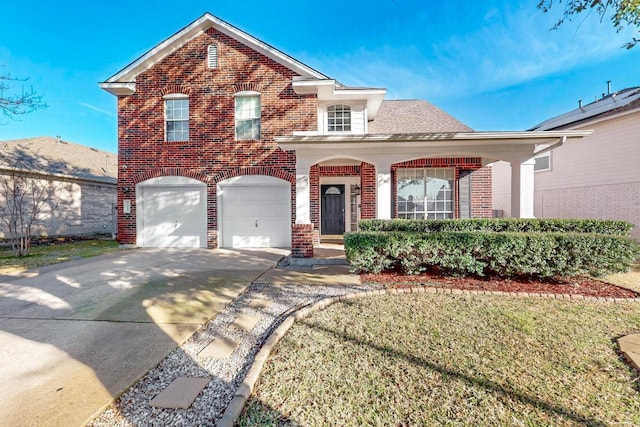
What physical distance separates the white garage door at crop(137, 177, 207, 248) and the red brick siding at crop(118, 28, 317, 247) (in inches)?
11.1

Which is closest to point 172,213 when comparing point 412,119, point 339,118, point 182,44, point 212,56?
point 212,56

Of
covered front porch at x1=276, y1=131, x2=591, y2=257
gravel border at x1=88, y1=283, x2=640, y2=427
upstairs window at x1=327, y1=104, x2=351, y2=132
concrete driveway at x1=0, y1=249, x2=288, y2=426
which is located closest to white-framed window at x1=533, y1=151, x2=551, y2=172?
covered front porch at x1=276, y1=131, x2=591, y2=257

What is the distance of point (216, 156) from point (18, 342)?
7528mm

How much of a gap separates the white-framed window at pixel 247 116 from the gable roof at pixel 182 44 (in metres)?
1.55

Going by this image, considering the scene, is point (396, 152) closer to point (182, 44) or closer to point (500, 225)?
point (500, 225)

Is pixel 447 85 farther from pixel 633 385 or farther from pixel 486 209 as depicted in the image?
pixel 633 385

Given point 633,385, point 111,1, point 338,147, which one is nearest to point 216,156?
point 338,147

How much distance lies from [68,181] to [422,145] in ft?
48.8

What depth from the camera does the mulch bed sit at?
4.90 m

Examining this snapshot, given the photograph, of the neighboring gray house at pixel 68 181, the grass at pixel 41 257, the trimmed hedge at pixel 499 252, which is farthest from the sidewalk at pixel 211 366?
the neighboring gray house at pixel 68 181

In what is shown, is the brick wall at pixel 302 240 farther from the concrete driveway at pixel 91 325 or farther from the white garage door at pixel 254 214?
the white garage door at pixel 254 214

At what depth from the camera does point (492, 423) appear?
1938 mm

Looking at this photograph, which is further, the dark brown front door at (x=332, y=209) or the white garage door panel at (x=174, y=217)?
the dark brown front door at (x=332, y=209)

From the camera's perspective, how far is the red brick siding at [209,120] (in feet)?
31.6
